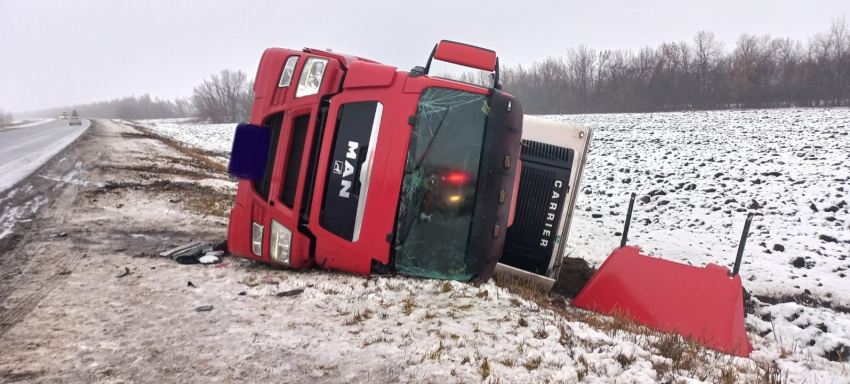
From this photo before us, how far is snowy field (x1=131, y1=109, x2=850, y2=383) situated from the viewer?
2480 millimetres

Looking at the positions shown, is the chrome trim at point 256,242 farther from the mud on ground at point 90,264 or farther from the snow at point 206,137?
the snow at point 206,137

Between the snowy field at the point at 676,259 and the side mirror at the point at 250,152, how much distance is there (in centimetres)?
93

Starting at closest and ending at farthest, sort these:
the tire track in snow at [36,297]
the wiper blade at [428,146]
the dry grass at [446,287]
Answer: the tire track in snow at [36,297]
the wiper blade at [428,146]
the dry grass at [446,287]

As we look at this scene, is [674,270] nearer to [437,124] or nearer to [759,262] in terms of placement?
[437,124]

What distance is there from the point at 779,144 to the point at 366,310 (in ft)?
46.4

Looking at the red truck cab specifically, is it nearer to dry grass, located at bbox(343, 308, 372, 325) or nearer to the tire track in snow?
dry grass, located at bbox(343, 308, 372, 325)

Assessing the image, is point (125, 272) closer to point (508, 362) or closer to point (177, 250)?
point (177, 250)

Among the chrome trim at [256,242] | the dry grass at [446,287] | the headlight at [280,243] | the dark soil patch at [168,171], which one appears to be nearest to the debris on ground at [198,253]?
the chrome trim at [256,242]

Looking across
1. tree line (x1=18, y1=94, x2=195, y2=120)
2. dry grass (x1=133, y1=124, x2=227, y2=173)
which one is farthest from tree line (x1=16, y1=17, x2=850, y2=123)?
tree line (x1=18, y1=94, x2=195, y2=120)

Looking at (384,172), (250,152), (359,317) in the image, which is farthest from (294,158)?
(359,317)

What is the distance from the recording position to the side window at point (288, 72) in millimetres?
3850

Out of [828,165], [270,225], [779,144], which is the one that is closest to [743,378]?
[270,225]

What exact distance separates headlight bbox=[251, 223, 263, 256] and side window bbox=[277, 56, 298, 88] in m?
1.29

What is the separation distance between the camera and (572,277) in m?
5.29
